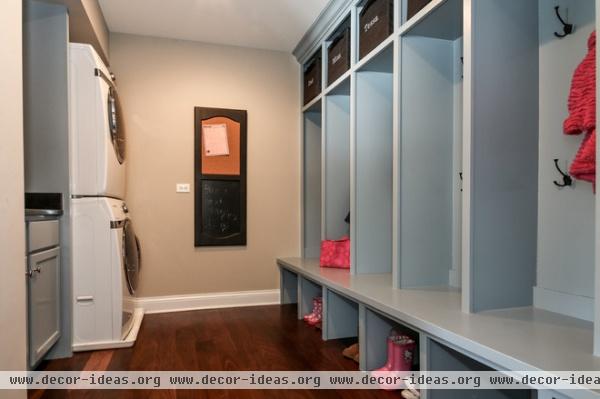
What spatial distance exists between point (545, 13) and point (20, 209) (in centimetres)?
232

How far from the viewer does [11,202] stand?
1331mm

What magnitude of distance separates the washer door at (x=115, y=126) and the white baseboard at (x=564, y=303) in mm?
2599

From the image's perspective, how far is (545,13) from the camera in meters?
1.60

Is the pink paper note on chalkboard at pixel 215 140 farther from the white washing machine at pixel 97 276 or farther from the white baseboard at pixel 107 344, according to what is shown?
the white baseboard at pixel 107 344

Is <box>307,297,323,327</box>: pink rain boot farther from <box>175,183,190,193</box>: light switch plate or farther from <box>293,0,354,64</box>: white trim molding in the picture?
<box>293,0,354,64</box>: white trim molding

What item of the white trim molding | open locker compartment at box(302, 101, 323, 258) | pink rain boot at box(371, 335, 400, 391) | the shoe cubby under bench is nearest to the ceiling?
the white trim molding

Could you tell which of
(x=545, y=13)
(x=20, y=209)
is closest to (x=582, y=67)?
(x=545, y=13)

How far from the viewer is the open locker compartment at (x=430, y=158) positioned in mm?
2037

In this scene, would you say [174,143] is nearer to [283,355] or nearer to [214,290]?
[214,290]

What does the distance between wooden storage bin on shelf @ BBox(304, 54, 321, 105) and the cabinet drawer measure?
222cm

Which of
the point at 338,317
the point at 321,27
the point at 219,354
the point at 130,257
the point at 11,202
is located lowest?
the point at 219,354

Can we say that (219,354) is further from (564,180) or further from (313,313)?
(564,180)

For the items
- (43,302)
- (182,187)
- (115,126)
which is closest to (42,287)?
(43,302)

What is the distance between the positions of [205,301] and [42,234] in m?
1.63
